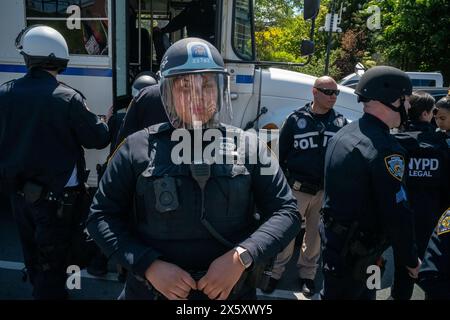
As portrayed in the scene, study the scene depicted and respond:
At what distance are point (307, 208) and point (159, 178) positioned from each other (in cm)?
236

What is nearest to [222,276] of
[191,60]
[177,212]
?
[177,212]

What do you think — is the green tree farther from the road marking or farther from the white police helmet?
the white police helmet

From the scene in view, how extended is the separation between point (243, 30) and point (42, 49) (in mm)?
2295

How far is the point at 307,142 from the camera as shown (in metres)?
3.46

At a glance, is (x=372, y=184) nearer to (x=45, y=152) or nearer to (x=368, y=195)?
(x=368, y=195)

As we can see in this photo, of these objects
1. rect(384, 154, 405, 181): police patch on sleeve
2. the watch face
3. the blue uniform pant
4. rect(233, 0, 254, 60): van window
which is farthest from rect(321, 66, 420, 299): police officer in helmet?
rect(233, 0, 254, 60): van window

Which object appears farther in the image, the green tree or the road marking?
the green tree

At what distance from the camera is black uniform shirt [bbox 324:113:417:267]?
2.12m

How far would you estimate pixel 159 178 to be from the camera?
1495 millimetres

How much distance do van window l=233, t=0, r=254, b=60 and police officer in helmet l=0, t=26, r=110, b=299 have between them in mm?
1987

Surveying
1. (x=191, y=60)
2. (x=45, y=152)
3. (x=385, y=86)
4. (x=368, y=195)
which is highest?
Result: (x=191, y=60)

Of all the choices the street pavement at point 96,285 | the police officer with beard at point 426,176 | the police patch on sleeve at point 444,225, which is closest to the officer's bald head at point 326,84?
the police officer with beard at point 426,176

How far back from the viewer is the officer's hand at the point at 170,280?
1406mm
